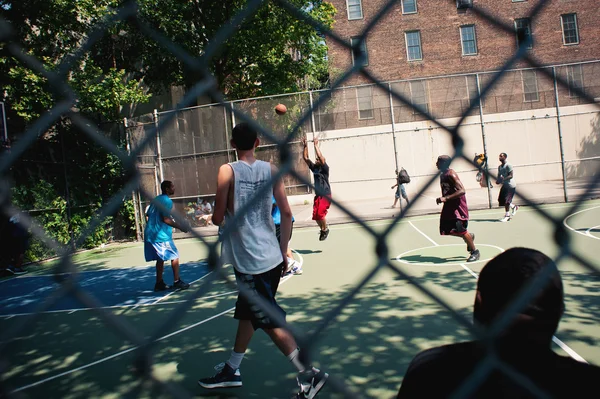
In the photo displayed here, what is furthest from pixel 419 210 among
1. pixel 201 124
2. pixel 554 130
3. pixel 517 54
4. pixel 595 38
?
pixel 595 38

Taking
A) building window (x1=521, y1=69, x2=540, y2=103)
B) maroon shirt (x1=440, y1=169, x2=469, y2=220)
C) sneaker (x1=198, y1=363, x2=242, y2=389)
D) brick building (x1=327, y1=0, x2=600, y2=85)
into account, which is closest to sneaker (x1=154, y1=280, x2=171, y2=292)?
sneaker (x1=198, y1=363, x2=242, y2=389)

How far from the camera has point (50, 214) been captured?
11.7 m

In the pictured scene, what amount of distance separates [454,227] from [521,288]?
608cm

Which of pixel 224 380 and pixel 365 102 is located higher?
pixel 365 102

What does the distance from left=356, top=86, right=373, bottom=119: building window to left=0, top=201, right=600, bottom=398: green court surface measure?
7580mm

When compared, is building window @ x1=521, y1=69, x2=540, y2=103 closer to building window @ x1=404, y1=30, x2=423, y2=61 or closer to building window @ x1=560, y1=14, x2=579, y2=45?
building window @ x1=560, y1=14, x2=579, y2=45

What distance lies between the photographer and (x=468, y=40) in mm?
25312

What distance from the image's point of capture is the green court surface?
10.8 ft

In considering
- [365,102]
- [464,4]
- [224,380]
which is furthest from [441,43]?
[464,4]

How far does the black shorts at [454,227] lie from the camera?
6699 mm

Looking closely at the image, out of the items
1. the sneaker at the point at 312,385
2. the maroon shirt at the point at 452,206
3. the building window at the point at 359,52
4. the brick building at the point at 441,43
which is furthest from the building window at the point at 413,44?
the building window at the point at 359,52

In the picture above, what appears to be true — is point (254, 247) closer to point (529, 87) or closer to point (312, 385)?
point (312, 385)

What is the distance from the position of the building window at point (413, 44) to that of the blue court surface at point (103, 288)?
2197 cm

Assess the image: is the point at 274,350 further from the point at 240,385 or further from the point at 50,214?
the point at 50,214
